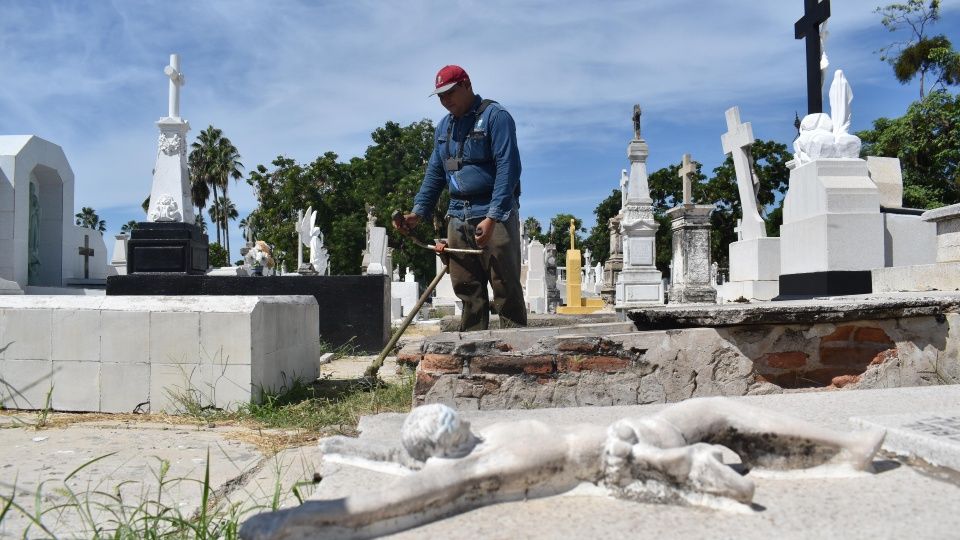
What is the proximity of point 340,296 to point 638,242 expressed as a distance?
954 cm

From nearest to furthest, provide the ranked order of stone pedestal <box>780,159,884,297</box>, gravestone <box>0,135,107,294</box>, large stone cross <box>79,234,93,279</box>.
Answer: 1. stone pedestal <box>780,159,884,297</box>
2. gravestone <box>0,135,107,294</box>
3. large stone cross <box>79,234,93,279</box>

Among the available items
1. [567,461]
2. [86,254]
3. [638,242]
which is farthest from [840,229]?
[86,254]

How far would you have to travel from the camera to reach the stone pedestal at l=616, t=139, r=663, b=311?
1536cm

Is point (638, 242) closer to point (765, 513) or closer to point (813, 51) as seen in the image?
point (813, 51)

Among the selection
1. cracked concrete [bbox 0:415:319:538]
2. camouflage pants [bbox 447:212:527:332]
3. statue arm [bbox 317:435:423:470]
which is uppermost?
camouflage pants [bbox 447:212:527:332]

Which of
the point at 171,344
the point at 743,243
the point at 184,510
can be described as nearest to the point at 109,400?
the point at 171,344

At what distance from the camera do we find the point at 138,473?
8.99ft

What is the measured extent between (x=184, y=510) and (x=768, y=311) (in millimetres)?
2856

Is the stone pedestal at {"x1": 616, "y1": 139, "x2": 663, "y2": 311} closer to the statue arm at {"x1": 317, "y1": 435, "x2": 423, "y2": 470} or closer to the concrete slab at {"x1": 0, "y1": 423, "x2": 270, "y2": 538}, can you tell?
the concrete slab at {"x1": 0, "y1": 423, "x2": 270, "y2": 538}

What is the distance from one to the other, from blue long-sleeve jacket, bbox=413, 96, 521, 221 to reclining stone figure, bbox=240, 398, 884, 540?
2.22 meters

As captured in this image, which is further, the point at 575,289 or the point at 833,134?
the point at 575,289

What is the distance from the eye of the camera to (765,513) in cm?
168

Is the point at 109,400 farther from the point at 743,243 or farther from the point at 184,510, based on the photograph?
the point at 743,243

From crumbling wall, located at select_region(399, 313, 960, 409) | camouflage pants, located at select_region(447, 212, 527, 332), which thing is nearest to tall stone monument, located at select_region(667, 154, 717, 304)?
camouflage pants, located at select_region(447, 212, 527, 332)
